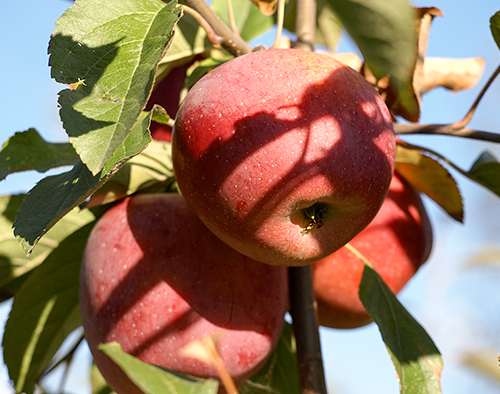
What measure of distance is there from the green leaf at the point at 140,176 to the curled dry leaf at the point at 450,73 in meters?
0.57

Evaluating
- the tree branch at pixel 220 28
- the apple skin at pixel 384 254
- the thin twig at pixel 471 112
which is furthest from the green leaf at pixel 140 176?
the thin twig at pixel 471 112

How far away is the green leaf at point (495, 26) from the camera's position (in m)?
0.78

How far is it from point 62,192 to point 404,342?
53 cm

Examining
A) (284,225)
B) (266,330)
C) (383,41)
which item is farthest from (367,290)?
(383,41)

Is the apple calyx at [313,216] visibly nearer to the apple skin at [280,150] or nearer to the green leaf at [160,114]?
the apple skin at [280,150]

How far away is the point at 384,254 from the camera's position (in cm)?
100

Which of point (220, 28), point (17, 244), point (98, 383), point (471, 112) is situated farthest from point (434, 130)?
point (98, 383)

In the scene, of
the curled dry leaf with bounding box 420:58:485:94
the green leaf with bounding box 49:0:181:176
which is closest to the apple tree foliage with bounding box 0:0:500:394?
the green leaf with bounding box 49:0:181:176

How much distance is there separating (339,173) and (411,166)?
0.45 metres

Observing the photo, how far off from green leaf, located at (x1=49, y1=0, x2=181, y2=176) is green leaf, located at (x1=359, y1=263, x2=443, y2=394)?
0.48 metres

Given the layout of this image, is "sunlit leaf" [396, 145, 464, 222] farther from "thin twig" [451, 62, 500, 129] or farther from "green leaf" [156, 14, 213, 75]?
"green leaf" [156, 14, 213, 75]

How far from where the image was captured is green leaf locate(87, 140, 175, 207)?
0.81m

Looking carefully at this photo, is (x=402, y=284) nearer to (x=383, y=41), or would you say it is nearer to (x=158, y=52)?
(x=383, y=41)

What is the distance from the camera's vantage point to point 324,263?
1.02m
